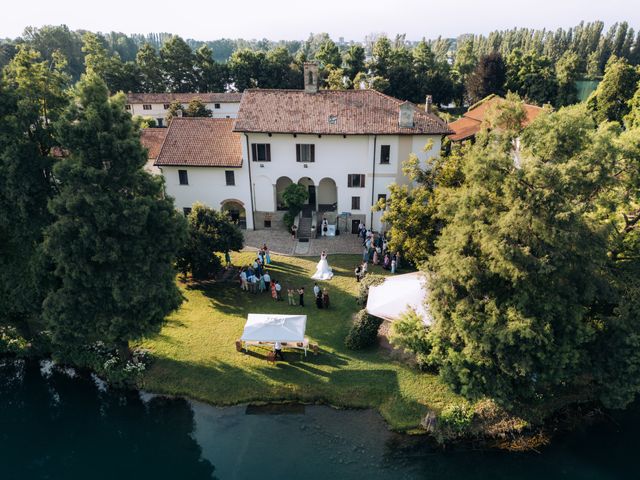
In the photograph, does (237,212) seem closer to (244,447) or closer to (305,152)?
(305,152)

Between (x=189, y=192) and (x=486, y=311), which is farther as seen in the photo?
(x=189, y=192)

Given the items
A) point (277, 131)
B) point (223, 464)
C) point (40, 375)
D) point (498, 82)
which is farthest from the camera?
point (498, 82)

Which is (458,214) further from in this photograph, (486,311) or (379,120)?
(379,120)

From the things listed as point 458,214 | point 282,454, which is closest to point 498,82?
point 458,214

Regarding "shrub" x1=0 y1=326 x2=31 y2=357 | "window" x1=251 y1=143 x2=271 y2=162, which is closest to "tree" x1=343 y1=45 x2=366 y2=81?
"window" x1=251 y1=143 x2=271 y2=162

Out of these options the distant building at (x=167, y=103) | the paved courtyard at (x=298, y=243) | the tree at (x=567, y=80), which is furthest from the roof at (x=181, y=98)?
the tree at (x=567, y=80)
